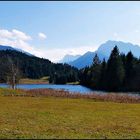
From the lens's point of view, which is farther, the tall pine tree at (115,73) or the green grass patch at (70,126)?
the tall pine tree at (115,73)

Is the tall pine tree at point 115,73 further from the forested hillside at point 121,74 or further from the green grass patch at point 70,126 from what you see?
the green grass patch at point 70,126

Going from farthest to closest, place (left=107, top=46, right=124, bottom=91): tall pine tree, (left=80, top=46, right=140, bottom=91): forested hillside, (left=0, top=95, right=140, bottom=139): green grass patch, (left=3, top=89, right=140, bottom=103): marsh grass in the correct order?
(left=107, top=46, right=124, bottom=91): tall pine tree → (left=80, top=46, right=140, bottom=91): forested hillside → (left=3, top=89, right=140, bottom=103): marsh grass → (left=0, top=95, right=140, bottom=139): green grass patch

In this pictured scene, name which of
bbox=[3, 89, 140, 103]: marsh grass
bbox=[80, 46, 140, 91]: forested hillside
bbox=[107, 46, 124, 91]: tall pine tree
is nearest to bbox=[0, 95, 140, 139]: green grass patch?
bbox=[3, 89, 140, 103]: marsh grass

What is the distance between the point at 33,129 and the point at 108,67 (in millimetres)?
94600

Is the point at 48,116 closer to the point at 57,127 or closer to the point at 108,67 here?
the point at 57,127

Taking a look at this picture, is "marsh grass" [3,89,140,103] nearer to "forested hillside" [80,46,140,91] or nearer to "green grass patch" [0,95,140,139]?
"green grass patch" [0,95,140,139]

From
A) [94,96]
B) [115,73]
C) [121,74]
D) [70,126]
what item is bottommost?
[70,126]

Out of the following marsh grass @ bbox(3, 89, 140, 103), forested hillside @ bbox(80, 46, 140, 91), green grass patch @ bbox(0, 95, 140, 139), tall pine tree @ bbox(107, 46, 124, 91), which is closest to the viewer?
green grass patch @ bbox(0, 95, 140, 139)

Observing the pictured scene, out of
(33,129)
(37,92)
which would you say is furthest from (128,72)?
(33,129)

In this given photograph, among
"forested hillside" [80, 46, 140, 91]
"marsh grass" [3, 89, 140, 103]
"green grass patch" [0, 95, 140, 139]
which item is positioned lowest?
"green grass patch" [0, 95, 140, 139]

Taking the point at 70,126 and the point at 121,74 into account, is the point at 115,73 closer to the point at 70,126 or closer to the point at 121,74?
the point at 121,74

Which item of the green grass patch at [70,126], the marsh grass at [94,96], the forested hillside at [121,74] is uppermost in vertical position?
the forested hillside at [121,74]

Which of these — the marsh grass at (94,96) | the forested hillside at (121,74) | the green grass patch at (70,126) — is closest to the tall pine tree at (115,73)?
the forested hillside at (121,74)

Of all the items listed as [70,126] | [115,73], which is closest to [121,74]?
[115,73]
